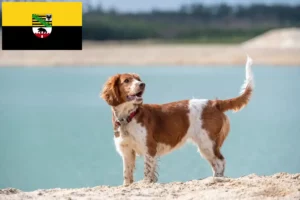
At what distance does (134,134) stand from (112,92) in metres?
0.54

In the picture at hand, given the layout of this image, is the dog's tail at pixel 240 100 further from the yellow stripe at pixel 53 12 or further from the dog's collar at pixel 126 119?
→ the yellow stripe at pixel 53 12

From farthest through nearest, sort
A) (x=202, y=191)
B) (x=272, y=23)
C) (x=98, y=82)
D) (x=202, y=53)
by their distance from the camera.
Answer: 1. (x=272, y=23)
2. (x=202, y=53)
3. (x=98, y=82)
4. (x=202, y=191)

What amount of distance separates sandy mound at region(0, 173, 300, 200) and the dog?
2.27ft

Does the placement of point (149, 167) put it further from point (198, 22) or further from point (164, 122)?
point (198, 22)

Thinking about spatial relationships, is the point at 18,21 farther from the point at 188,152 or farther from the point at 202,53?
the point at 202,53

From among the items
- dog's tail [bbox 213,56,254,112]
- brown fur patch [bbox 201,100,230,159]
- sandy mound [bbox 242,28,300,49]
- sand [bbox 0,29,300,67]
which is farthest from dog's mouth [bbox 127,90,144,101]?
sandy mound [bbox 242,28,300,49]

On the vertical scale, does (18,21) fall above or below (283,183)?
above

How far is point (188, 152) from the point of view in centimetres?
1412

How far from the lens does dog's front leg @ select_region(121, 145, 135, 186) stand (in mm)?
8953

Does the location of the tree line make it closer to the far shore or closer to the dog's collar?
the far shore

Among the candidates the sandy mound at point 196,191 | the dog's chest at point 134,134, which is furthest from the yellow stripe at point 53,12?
the sandy mound at point 196,191

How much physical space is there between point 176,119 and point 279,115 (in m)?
11.8

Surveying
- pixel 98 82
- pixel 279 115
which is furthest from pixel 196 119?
pixel 98 82


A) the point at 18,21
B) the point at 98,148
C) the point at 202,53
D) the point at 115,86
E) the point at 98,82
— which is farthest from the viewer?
the point at 202,53
